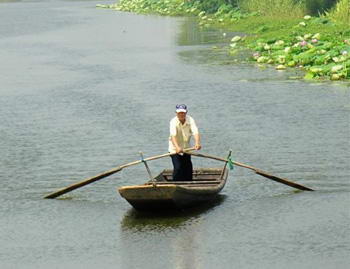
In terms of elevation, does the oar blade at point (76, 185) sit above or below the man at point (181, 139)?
below

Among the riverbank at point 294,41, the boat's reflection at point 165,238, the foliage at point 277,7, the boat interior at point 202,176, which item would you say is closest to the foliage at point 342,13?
the riverbank at point 294,41

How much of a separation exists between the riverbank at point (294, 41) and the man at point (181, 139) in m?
19.7

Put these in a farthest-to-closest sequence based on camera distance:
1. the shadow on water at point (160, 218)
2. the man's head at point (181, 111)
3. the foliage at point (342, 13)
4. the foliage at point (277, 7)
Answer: the foliage at point (277, 7)
the foliage at point (342, 13)
the man's head at point (181, 111)
the shadow on water at point (160, 218)

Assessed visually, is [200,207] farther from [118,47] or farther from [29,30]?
[29,30]

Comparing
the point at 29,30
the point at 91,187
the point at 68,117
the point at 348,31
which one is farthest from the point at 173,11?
the point at 91,187

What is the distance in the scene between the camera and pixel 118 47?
61.1 meters

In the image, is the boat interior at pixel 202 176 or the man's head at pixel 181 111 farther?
the boat interior at pixel 202 176

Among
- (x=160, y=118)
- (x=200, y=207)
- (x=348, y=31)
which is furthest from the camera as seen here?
(x=348, y=31)

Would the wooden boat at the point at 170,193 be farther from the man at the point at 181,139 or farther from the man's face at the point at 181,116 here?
the man's face at the point at 181,116

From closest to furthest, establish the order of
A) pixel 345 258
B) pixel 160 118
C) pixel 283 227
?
pixel 345 258 < pixel 283 227 < pixel 160 118

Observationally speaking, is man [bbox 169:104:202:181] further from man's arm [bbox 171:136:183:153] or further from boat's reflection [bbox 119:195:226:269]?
boat's reflection [bbox 119:195:226:269]

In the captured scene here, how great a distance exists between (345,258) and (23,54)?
146 feet

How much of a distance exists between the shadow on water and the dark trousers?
0.66 metres

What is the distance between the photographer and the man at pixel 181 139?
18.6m
